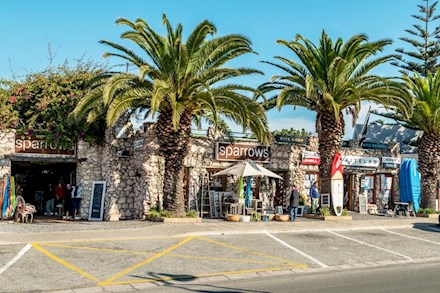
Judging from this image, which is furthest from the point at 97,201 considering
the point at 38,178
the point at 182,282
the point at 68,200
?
the point at 182,282

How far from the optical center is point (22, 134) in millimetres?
22594

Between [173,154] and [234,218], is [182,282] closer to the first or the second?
[173,154]

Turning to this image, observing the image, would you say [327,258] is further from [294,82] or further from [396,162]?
[396,162]

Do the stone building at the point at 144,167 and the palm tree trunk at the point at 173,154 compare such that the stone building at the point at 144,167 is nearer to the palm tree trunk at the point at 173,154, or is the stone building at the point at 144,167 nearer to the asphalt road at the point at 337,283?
the palm tree trunk at the point at 173,154

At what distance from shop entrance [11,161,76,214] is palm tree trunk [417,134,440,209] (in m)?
19.5

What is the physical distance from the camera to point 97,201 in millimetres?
23000

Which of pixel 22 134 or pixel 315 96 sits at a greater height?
pixel 315 96

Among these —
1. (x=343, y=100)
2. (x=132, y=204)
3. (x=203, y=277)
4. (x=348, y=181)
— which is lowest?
(x=203, y=277)

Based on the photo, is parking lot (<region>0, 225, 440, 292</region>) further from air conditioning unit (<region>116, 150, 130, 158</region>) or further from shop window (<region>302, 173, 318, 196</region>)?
shop window (<region>302, 173, 318, 196</region>)

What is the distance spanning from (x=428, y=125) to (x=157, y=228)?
17.3 m

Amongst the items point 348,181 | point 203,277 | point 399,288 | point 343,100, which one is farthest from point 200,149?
point 399,288

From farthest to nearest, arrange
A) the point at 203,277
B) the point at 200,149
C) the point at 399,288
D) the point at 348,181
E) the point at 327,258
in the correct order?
the point at 348,181, the point at 200,149, the point at 327,258, the point at 203,277, the point at 399,288

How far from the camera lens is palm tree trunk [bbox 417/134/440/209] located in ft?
91.1

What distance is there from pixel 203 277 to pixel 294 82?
45.8 feet
